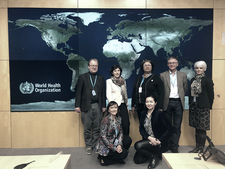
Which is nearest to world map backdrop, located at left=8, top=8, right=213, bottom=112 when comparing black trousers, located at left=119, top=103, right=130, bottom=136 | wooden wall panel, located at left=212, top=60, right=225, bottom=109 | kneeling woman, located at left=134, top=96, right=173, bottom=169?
wooden wall panel, located at left=212, top=60, right=225, bottom=109

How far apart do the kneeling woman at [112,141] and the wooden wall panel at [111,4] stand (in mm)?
2125

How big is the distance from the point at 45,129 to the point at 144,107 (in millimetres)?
2162

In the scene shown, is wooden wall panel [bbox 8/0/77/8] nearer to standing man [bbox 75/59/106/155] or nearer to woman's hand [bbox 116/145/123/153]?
standing man [bbox 75/59/106/155]

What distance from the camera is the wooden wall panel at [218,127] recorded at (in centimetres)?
368

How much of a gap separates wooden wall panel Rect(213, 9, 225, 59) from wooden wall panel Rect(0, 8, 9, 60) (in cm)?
441

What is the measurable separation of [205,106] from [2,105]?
13.3 feet

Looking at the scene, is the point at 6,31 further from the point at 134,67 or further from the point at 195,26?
the point at 195,26

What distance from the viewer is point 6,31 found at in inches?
138

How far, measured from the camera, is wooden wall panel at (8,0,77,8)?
3471mm

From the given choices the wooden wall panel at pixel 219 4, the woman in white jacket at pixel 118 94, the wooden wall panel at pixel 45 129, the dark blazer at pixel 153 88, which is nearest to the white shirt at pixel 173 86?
the dark blazer at pixel 153 88

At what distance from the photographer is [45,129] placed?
361 cm

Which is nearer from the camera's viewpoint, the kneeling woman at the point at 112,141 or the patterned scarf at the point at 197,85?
the kneeling woman at the point at 112,141

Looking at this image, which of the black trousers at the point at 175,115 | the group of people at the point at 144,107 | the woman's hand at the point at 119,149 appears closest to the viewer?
the woman's hand at the point at 119,149

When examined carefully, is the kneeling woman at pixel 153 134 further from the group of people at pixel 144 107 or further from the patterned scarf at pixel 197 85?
the patterned scarf at pixel 197 85
